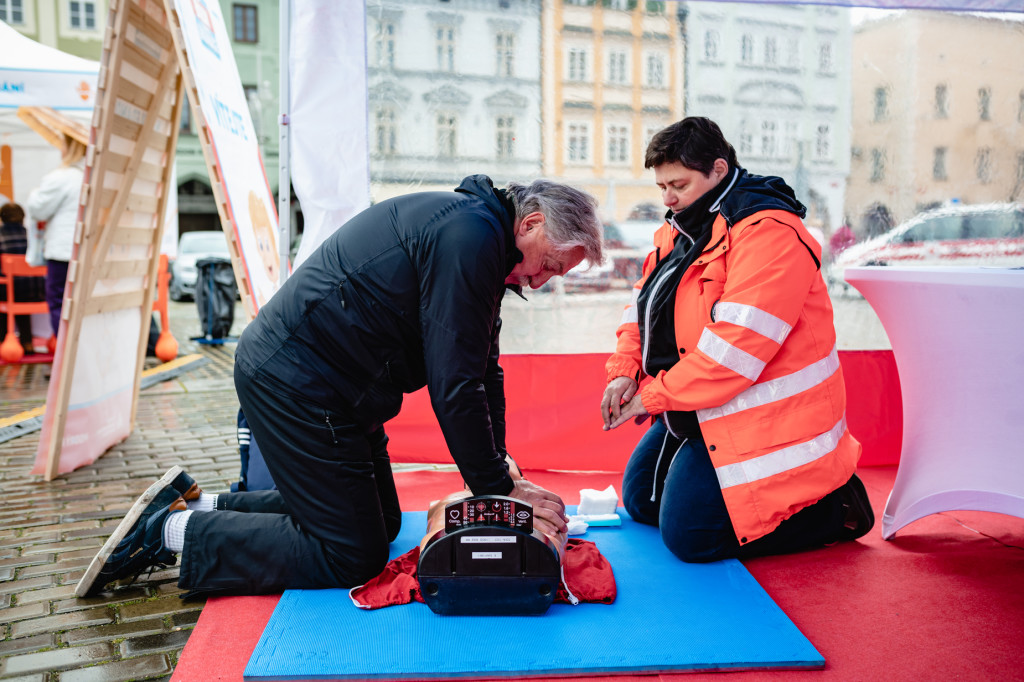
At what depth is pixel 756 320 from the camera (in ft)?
8.66

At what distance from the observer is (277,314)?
8.08 ft

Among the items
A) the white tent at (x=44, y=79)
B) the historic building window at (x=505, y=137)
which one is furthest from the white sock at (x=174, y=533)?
the white tent at (x=44, y=79)

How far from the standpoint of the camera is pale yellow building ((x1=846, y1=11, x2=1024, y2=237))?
3.86 meters

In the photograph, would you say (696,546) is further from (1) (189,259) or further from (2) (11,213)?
(1) (189,259)

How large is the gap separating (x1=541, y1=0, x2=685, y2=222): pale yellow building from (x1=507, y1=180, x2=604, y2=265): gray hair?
160cm

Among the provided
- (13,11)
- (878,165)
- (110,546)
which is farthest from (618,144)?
(13,11)

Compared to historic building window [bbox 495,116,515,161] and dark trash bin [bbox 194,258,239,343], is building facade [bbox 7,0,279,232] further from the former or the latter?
historic building window [bbox 495,116,515,161]

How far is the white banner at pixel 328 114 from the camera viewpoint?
3.50m

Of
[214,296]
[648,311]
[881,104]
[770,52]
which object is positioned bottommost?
[214,296]

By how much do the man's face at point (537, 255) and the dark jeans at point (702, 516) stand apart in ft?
3.24

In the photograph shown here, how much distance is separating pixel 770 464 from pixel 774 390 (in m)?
0.25

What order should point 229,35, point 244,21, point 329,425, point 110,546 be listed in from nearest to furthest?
point 329,425
point 110,546
point 229,35
point 244,21

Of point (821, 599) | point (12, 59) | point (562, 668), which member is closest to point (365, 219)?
point (562, 668)

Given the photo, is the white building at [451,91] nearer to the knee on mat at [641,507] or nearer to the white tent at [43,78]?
the knee on mat at [641,507]
